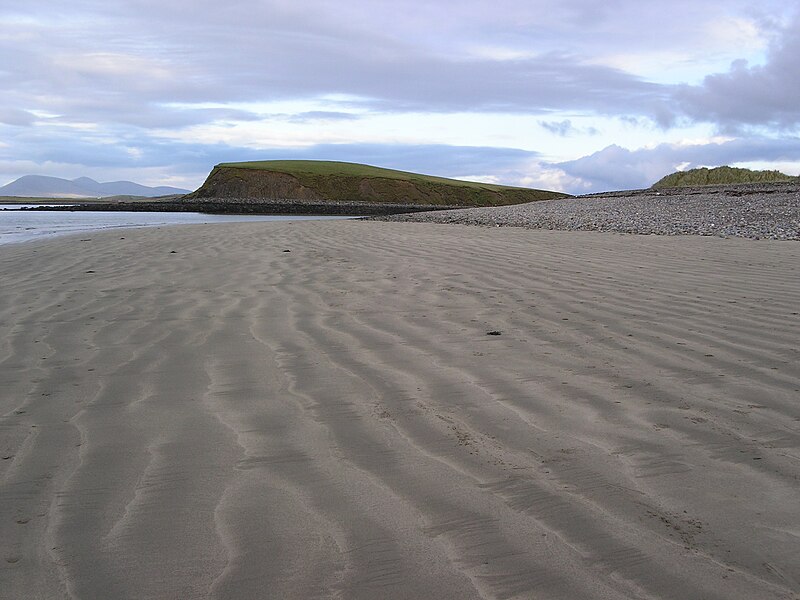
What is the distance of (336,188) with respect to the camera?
71.4 m

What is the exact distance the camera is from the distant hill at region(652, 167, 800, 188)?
3509 centimetres

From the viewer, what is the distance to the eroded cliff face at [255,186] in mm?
69250

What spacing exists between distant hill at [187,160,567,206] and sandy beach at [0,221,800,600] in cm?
6402

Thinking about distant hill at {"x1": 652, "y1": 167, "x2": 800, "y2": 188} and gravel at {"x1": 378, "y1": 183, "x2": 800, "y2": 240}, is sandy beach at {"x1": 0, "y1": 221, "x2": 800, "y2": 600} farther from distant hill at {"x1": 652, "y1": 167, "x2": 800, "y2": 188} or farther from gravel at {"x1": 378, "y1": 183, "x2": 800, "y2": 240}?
distant hill at {"x1": 652, "y1": 167, "x2": 800, "y2": 188}

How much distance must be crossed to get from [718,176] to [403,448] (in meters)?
38.3

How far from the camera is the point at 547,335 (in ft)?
14.2

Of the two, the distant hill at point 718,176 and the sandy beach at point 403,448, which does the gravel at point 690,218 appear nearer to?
the sandy beach at point 403,448

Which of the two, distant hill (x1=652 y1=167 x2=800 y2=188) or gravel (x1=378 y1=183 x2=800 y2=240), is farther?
distant hill (x1=652 y1=167 x2=800 y2=188)

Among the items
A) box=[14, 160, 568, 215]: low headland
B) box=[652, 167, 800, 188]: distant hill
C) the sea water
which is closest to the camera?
the sea water

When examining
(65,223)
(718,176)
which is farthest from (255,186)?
(65,223)

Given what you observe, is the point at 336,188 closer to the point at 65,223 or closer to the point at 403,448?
the point at 65,223

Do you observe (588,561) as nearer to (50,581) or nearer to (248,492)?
(248,492)

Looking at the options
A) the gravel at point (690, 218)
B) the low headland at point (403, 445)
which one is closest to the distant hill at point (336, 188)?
the gravel at point (690, 218)

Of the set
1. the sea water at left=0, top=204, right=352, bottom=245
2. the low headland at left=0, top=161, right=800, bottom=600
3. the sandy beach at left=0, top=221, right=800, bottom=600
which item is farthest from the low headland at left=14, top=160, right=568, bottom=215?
the sandy beach at left=0, top=221, right=800, bottom=600
